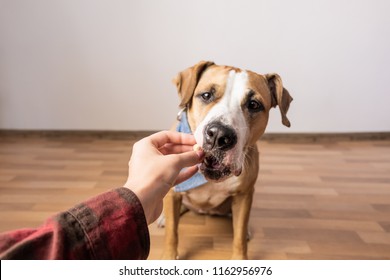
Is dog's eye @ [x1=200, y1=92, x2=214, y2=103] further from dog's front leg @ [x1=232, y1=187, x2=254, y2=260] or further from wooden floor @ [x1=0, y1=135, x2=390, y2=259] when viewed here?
wooden floor @ [x1=0, y1=135, x2=390, y2=259]

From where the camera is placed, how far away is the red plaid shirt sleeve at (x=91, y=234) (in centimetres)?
55

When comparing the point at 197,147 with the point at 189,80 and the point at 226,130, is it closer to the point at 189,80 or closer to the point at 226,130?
the point at 226,130

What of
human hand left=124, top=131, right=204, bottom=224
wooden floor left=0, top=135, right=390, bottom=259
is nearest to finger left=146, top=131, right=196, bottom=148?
human hand left=124, top=131, right=204, bottom=224

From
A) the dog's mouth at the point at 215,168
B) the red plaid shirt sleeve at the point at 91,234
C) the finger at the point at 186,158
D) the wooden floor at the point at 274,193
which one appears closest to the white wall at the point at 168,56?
the wooden floor at the point at 274,193

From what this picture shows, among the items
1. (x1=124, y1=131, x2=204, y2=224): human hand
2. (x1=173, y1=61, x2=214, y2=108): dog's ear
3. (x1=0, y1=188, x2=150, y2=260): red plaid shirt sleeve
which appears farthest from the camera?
(x1=173, y1=61, x2=214, y2=108): dog's ear

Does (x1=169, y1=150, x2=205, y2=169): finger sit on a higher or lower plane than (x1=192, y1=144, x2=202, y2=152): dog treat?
higher

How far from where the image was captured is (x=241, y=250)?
1.62 metres

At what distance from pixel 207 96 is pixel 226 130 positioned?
0.97 feet

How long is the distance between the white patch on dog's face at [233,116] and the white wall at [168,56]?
2246 mm

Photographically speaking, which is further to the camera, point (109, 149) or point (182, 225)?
point (109, 149)

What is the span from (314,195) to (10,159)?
2.72 m

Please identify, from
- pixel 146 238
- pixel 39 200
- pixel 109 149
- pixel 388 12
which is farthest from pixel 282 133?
pixel 146 238

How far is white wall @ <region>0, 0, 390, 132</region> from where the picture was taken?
3396 millimetres

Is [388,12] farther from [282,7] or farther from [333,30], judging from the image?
[282,7]
